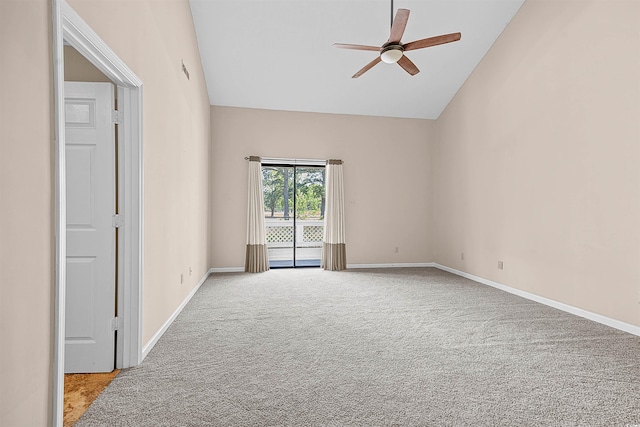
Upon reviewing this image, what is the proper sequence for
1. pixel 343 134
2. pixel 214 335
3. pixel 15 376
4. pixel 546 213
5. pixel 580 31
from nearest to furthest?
pixel 15 376 < pixel 214 335 < pixel 580 31 < pixel 546 213 < pixel 343 134

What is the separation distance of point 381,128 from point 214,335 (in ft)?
16.7

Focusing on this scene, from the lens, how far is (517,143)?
14.9 ft

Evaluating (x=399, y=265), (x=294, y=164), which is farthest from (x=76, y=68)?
(x=399, y=265)

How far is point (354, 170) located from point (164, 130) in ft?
13.3

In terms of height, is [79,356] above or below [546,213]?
below

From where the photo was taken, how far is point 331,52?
5.03 metres

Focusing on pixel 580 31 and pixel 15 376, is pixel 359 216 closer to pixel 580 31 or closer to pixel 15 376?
pixel 580 31

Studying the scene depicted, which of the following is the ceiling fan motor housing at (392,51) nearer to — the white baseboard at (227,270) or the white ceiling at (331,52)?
the white ceiling at (331,52)

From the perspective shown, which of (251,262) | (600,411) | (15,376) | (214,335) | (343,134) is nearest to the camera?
(15,376)

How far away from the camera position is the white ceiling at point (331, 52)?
438 centimetres

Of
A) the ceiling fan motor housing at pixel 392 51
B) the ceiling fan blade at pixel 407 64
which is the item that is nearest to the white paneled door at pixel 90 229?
the ceiling fan motor housing at pixel 392 51

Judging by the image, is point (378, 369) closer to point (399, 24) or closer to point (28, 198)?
point (28, 198)

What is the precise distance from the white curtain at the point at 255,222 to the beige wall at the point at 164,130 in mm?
1389

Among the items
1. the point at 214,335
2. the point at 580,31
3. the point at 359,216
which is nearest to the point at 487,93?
the point at 580,31
